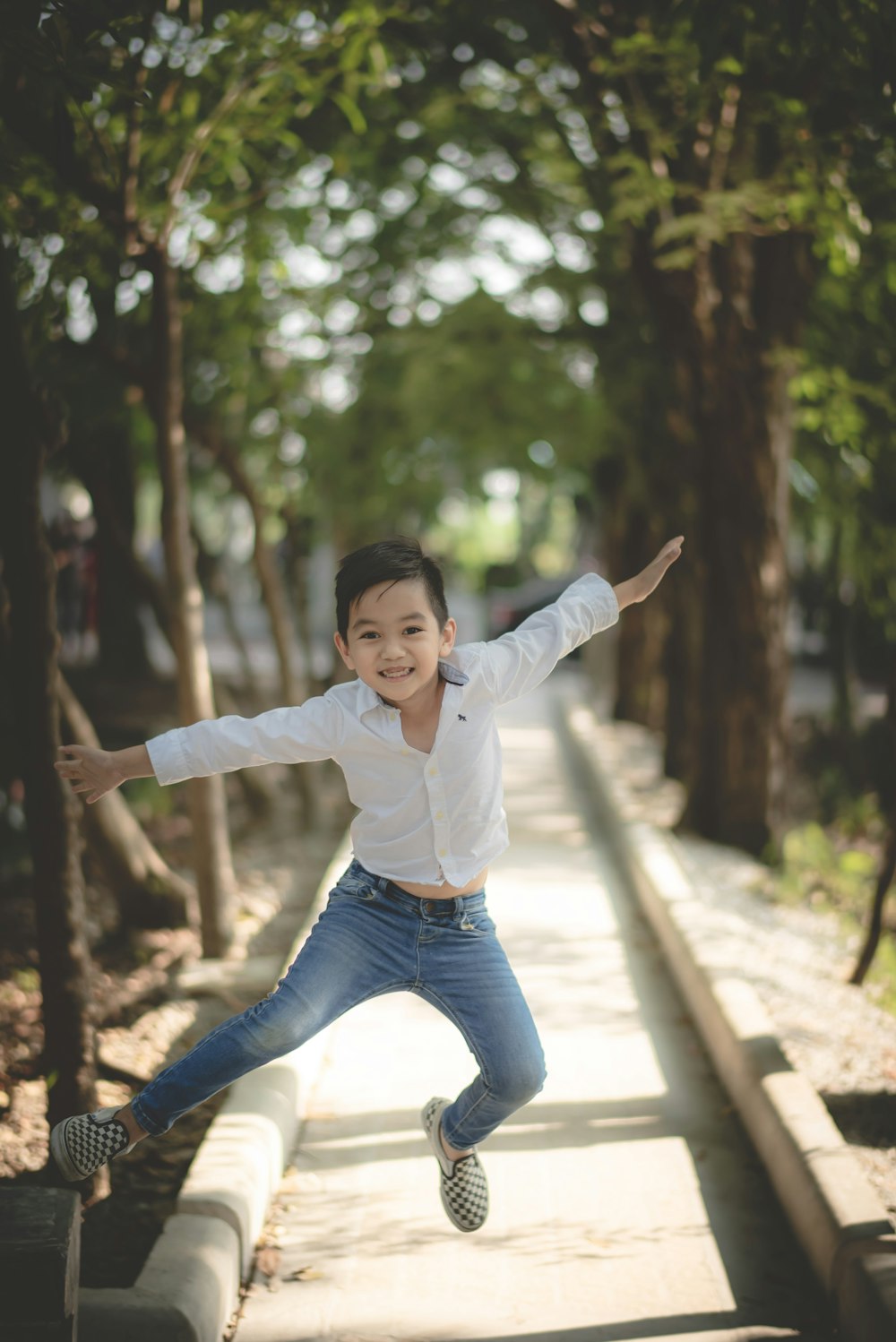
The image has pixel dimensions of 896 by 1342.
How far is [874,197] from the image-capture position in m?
6.50

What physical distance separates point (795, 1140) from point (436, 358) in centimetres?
948

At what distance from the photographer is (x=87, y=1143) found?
3096 mm

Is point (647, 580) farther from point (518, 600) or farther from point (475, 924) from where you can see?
point (518, 600)

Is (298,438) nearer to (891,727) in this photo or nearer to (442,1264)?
(891,727)

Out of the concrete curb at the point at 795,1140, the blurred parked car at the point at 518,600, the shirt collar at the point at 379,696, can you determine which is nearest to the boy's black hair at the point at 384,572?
the shirt collar at the point at 379,696

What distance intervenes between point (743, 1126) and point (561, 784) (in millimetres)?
7514

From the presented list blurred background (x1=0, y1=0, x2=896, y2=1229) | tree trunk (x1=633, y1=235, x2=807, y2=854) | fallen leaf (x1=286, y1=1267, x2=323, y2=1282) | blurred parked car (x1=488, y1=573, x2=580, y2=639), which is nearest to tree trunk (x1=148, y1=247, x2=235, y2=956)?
blurred background (x1=0, y1=0, x2=896, y2=1229)

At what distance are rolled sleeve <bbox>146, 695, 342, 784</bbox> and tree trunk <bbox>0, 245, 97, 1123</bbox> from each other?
0.89m

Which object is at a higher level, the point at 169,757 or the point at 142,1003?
the point at 169,757

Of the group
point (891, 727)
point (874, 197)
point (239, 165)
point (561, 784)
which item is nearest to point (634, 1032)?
point (891, 727)

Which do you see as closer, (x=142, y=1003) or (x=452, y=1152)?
(x=452, y=1152)

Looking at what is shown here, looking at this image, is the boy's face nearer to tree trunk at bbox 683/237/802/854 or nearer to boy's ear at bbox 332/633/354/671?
boy's ear at bbox 332/633/354/671

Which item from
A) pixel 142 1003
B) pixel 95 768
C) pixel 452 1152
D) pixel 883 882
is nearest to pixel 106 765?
pixel 95 768

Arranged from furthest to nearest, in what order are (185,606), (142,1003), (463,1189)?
(185,606)
(142,1003)
(463,1189)
